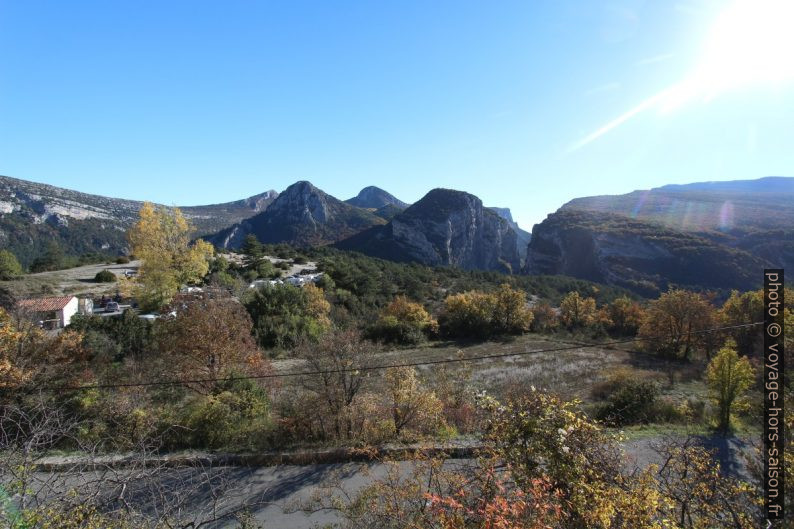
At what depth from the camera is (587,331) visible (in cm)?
4109

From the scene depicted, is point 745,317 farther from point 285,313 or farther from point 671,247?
point 671,247

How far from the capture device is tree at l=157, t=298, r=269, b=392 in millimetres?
11648

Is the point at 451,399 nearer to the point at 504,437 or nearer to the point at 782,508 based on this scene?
the point at 504,437

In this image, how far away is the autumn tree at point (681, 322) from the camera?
27031 mm

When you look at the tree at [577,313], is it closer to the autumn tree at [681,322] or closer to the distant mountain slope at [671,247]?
the autumn tree at [681,322]

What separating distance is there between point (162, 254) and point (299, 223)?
101379mm

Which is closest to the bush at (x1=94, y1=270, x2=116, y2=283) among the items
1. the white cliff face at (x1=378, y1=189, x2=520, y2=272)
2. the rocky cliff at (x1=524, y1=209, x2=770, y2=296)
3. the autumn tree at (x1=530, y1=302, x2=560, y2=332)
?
the autumn tree at (x1=530, y1=302, x2=560, y2=332)

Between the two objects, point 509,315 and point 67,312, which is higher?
point 67,312

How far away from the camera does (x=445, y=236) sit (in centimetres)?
12344

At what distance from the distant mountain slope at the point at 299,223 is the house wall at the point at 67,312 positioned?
296 feet

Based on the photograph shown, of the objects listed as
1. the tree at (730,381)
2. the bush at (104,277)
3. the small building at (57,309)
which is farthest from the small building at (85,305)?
the tree at (730,381)

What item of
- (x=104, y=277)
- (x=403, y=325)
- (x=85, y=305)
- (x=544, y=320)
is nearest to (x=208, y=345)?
Result: (x=403, y=325)

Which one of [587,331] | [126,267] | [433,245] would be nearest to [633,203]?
[433,245]

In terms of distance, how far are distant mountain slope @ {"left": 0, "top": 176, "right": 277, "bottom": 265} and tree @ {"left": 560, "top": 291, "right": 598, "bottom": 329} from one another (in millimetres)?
70612
